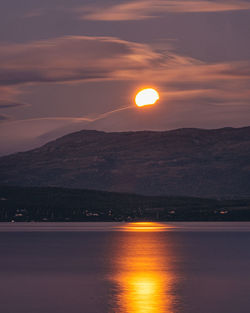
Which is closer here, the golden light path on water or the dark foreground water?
the golden light path on water

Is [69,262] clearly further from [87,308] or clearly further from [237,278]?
[87,308]

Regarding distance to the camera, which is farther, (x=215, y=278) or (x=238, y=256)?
(x=238, y=256)

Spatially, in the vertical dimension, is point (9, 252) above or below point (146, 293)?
above

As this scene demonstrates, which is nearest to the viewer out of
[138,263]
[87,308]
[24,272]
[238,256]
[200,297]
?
[87,308]

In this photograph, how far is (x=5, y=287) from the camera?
3280 inches

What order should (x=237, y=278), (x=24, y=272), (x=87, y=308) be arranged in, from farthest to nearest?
(x=24, y=272), (x=237, y=278), (x=87, y=308)

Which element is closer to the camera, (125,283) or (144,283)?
(144,283)

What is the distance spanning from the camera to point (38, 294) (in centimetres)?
7800

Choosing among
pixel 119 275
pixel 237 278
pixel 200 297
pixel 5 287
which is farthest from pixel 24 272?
pixel 200 297

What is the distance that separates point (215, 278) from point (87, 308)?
3179cm

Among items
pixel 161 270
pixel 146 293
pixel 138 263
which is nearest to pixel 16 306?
pixel 146 293

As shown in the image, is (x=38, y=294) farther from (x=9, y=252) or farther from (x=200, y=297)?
(x=9, y=252)

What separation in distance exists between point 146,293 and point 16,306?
49.0 ft

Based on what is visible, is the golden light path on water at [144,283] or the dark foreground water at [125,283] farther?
the dark foreground water at [125,283]
